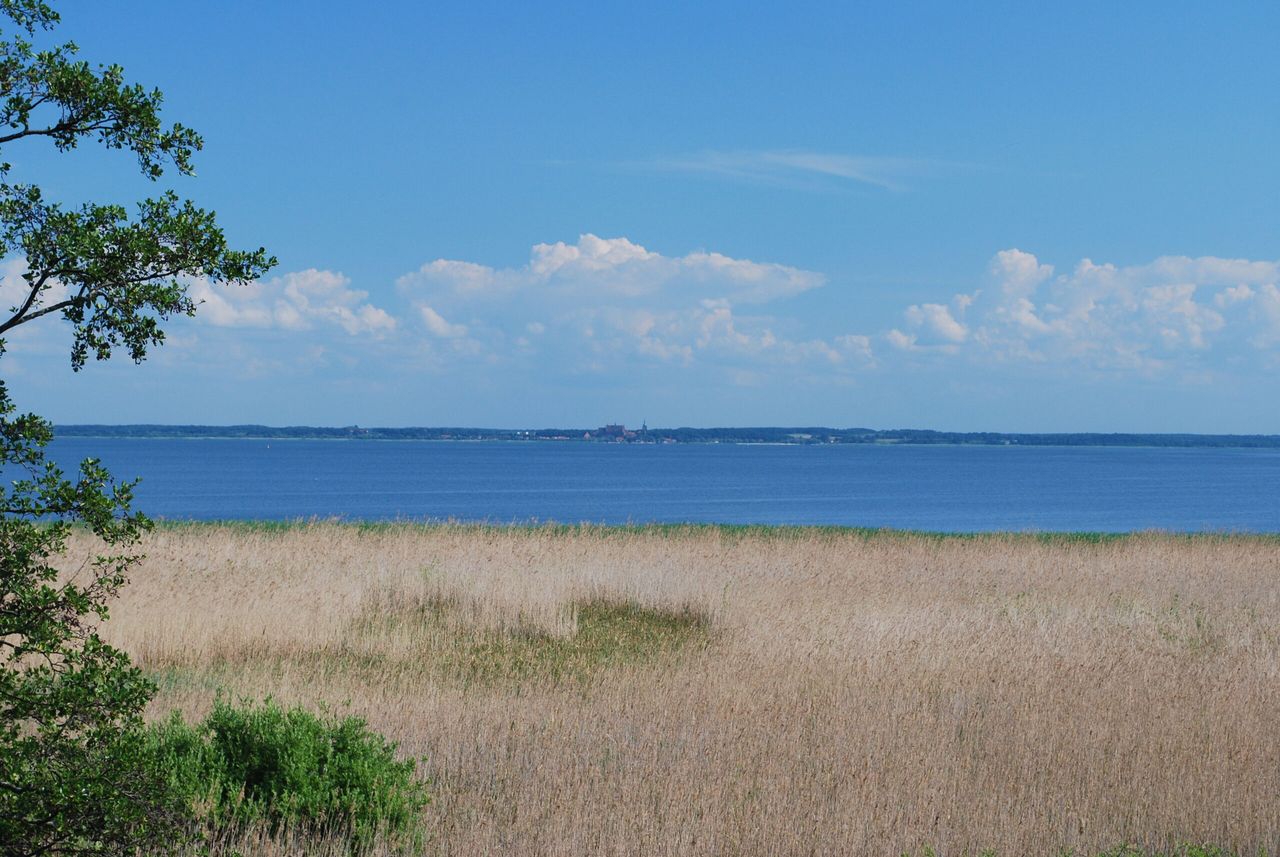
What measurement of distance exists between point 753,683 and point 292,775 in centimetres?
572

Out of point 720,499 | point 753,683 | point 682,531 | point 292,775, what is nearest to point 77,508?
point 292,775

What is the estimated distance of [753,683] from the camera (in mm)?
12102

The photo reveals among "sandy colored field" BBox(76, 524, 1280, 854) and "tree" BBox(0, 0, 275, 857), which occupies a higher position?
"tree" BBox(0, 0, 275, 857)

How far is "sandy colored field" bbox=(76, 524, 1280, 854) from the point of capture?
802 cm

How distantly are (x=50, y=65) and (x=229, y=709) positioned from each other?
5250 mm

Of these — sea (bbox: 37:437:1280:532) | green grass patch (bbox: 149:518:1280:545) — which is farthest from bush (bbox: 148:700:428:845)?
sea (bbox: 37:437:1280:532)

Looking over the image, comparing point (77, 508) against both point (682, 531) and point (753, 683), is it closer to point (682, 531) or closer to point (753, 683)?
point (753, 683)

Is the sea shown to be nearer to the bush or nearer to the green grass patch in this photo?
the green grass patch

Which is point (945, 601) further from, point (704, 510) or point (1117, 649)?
point (704, 510)

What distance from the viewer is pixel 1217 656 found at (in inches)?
563

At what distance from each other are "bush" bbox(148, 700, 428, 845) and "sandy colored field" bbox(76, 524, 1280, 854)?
444 mm

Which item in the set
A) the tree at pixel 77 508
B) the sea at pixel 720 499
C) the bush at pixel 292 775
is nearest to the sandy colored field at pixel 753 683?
the bush at pixel 292 775

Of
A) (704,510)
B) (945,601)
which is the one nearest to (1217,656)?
(945,601)

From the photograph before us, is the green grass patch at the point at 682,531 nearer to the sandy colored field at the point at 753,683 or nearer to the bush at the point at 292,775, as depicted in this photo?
the sandy colored field at the point at 753,683
